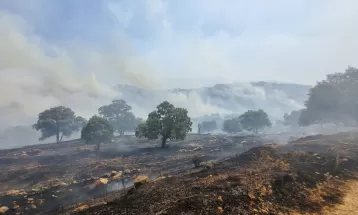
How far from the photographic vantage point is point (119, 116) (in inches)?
4828

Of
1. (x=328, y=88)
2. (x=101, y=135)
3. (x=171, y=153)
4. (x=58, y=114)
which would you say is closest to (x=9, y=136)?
(x=58, y=114)

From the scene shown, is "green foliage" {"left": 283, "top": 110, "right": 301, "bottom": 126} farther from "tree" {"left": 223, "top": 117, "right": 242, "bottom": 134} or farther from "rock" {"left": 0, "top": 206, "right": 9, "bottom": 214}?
"rock" {"left": 0, "top": 206, "right": 9, "bottom": 214}

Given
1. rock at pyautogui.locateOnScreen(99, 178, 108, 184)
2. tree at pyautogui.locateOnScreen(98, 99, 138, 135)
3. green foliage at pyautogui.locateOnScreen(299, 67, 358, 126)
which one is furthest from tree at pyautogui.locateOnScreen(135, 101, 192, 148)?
tree at pyautogui.locateOnScreen(98, 99, 138, 135)

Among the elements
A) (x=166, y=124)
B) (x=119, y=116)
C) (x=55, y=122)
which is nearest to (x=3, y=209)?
(x=166, y=124)

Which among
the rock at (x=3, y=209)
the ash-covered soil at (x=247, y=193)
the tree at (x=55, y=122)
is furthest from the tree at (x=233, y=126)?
the rock at (x=3, y=209)

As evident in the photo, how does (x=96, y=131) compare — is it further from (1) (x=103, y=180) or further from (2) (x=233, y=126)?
(2) (x=233, y=126)

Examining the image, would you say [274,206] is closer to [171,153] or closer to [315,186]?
[315,186]

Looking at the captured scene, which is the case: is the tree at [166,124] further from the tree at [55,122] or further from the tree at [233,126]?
the tree at [233,126]

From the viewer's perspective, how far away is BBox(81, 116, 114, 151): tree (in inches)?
2478

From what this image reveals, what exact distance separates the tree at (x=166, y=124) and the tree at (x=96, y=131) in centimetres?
928

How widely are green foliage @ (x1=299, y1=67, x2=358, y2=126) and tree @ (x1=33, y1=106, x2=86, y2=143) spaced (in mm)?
91053

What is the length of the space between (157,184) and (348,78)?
7848 cm

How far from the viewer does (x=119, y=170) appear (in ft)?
141

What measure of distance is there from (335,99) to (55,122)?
98955 mm
